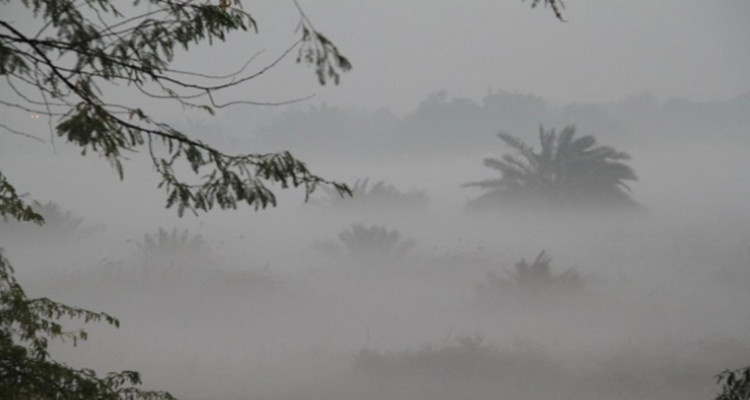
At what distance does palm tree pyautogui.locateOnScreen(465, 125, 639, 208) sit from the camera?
664 inches

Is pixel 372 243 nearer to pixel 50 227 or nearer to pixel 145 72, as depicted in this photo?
pixel 50 227

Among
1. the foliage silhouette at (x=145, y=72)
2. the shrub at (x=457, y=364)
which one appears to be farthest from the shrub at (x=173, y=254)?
the foliage silhouette at (x=145, y=72)

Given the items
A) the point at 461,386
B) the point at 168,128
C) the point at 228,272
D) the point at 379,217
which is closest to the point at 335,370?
the point at 461,386

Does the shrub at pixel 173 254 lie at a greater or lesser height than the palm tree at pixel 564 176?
lesser

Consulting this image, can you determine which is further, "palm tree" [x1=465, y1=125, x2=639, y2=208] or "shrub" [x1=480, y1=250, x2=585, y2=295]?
"palm tree" [x1=465, y1=125, x2=639, y2=208]

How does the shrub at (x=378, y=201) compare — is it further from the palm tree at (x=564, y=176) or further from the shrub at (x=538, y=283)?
the shrub at (x=538, y=283)

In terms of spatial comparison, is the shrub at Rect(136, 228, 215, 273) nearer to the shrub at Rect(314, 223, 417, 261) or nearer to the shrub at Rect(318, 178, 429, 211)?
the shrub at Rect(314, 223, 417, 261)

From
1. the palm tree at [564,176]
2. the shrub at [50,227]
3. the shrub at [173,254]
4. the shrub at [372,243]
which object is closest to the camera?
the shrub at [173,254]

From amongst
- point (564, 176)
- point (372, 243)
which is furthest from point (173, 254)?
point (564, 176)

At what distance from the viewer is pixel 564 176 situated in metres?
17.5

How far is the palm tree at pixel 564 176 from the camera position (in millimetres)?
16875

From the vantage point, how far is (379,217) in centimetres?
1875

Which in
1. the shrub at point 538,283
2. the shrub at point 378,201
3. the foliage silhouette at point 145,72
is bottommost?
the foliage silhouette at point 145,72

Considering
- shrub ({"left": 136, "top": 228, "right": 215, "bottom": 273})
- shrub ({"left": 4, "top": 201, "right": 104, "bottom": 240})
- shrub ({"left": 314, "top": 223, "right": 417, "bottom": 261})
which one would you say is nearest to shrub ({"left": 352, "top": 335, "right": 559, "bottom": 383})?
shrub ({"left": 314, "top": 223, "right": 417, "bottom": 261})
